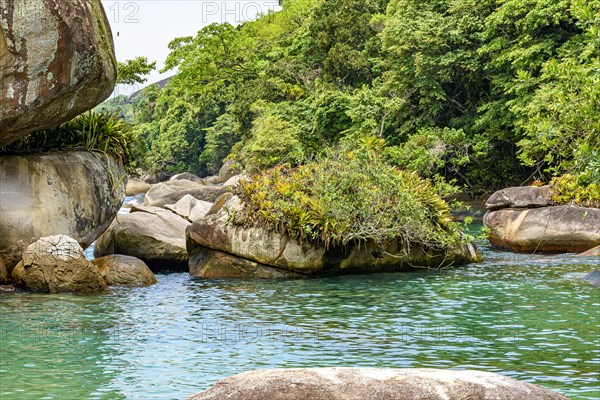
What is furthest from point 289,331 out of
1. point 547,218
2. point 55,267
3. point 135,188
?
point 135,188

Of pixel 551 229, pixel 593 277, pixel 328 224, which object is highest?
pixel 328 224

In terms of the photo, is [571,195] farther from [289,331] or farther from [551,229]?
[289,331]

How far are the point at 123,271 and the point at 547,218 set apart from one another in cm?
1380

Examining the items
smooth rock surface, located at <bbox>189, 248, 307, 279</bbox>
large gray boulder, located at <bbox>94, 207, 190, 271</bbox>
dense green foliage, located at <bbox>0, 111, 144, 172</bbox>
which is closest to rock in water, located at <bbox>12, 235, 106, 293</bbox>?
dense green foliage, located at <bbox>0, 111, 144, 172</bbox>

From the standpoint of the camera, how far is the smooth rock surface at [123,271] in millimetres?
19016

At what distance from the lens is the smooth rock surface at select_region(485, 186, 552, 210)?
1096 inches

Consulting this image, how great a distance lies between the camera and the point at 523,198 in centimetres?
2816

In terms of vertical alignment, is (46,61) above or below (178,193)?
above

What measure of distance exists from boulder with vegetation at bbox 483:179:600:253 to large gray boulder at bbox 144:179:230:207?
58.3 ft

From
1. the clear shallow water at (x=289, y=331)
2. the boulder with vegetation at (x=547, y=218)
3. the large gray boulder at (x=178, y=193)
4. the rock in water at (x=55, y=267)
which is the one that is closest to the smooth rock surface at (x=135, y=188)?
the large gray boulder at (x=178, y=193)

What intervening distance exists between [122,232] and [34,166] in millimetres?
3650

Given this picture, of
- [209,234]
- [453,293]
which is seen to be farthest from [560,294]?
[209,234]

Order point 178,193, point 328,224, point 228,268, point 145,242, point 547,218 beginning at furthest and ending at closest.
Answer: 1. point 178,193
2. point 547,218
3. point 145,242
4. point 228,268
5. point 328,224

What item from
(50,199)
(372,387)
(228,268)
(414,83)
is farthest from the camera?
(414,83)
